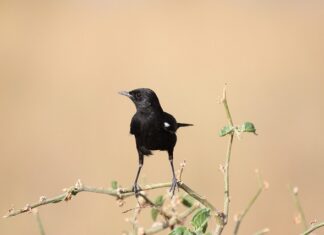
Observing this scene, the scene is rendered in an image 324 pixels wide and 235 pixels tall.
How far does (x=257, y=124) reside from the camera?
12211mm

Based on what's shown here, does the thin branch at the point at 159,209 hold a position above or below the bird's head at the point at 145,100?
→ below

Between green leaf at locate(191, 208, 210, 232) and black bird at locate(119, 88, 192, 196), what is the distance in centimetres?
125

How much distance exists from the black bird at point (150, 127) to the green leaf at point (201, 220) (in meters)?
1.25

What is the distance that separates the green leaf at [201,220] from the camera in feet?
5.11

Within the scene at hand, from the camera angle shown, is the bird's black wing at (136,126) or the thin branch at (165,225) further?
the bird's black wing at (136,126)

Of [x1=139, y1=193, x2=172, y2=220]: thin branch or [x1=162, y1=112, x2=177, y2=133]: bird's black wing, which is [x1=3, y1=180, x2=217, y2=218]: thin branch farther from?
[x1=162, y1=112, x2=177, y2=133]: bird's black wing

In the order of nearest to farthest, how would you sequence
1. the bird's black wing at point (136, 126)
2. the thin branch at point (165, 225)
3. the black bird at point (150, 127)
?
the thin branch at point (165, 225) < the black bird at point (150, 127) < the bird's black wing at point (136, 126)

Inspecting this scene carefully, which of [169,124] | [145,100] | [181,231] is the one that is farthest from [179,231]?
[145,100]

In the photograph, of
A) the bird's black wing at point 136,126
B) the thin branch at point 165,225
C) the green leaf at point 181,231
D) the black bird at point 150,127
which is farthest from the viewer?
the bird's black wing at point 136,126

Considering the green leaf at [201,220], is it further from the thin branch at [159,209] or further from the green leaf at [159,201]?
the green leaf at [159,201]

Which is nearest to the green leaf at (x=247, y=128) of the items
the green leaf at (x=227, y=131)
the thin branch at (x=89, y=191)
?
the green leaf at (x=227, y=131)

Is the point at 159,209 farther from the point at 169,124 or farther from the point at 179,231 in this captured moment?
the point at 169,124

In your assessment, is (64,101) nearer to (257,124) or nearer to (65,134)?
(65,134)

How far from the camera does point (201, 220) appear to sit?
5.19ft
